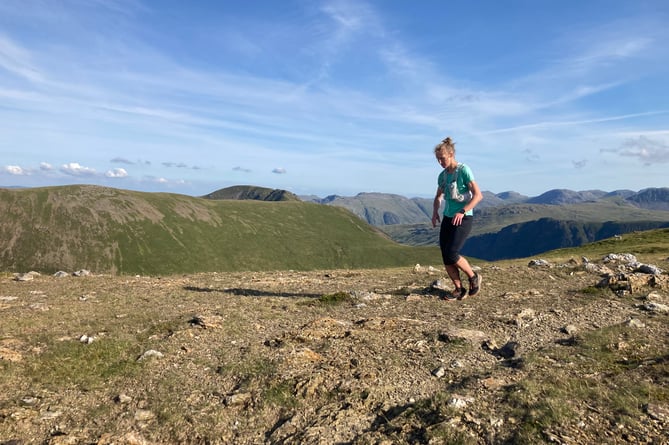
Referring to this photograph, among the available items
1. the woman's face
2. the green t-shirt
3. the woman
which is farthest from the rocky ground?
the woman's face

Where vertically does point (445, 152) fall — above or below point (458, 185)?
above

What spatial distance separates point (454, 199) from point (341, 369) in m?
6.79

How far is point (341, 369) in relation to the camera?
7918 mm

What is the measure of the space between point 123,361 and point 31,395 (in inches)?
69.5

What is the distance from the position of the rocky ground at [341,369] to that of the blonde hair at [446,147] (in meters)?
5.01

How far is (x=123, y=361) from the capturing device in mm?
8633

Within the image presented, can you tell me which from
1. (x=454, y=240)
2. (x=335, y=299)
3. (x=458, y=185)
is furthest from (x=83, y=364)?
(x=458, y=185)

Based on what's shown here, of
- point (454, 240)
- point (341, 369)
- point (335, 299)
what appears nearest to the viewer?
point (341, 369)

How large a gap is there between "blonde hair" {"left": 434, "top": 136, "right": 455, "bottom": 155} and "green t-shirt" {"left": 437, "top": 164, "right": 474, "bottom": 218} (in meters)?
0.59

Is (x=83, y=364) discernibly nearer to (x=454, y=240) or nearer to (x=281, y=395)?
(x=281, y=395)

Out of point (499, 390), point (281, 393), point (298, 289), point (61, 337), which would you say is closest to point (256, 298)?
point (298, 289)

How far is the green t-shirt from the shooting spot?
12.1m

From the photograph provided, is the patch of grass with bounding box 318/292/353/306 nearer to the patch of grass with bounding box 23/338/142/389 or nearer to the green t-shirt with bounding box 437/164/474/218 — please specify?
the green t-shirt with bounding box 437/164/474/218

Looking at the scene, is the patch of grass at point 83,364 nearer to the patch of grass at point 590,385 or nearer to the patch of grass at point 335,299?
the patch of grass at point 335,299
